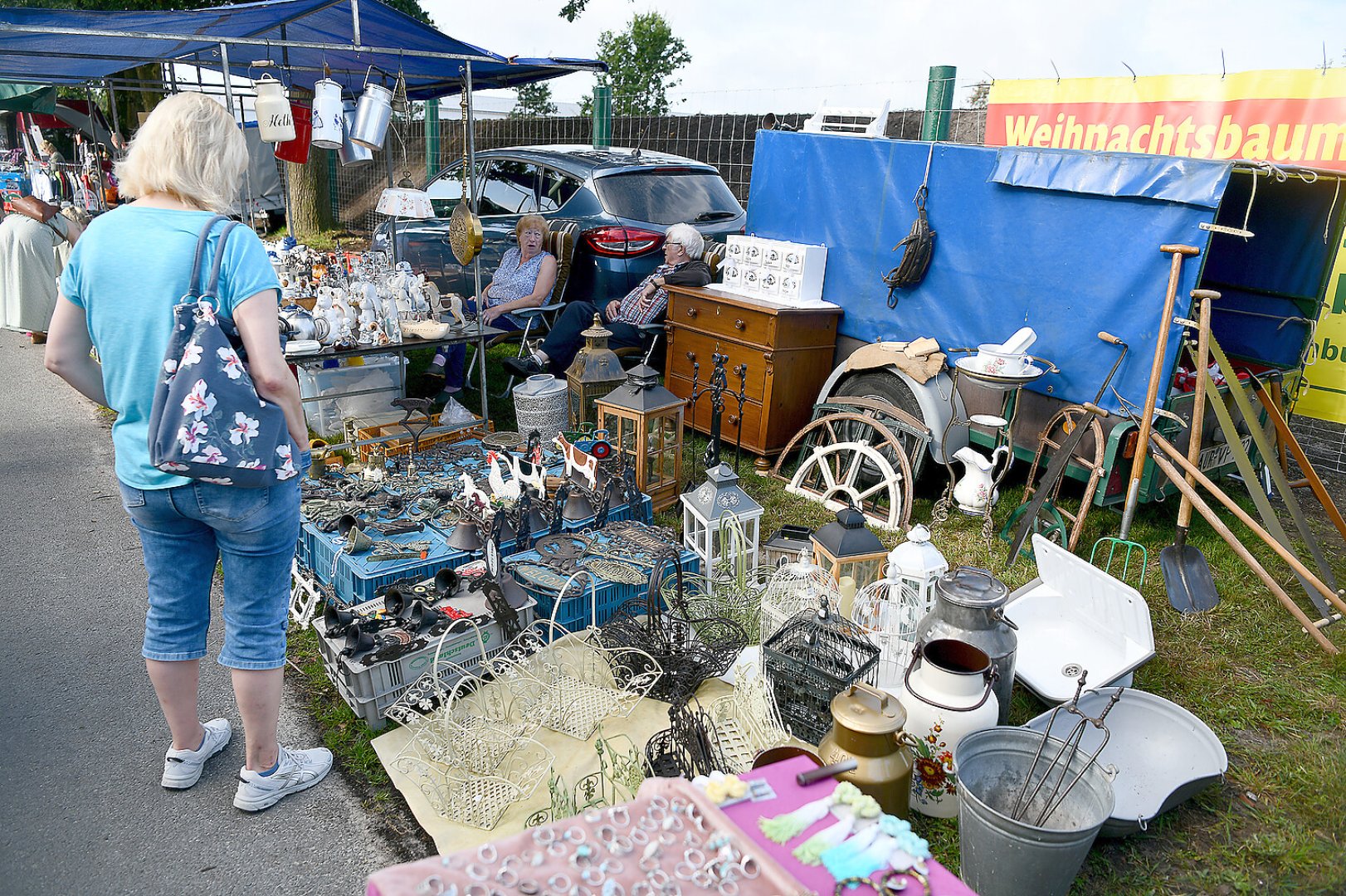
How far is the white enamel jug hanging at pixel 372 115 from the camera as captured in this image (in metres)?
5.04

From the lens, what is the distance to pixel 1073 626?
3.53m

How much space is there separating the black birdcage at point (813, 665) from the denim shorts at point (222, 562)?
165 cm

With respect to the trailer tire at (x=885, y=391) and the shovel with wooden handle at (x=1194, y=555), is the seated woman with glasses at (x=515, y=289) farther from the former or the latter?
the shovel with wooden handle at (x=1194, y=555)

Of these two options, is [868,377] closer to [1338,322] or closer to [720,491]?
[720,491]

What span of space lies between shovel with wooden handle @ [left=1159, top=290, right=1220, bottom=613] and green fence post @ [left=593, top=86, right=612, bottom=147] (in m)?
8.77

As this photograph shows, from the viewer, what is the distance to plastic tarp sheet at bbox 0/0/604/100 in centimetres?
493

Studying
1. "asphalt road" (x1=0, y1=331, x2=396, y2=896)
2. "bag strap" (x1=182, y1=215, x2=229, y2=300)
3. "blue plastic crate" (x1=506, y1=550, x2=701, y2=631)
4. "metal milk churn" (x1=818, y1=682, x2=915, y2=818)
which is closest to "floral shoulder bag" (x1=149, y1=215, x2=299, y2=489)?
"bag strap" (x1=182, y1=215, x2=229, y2=300)

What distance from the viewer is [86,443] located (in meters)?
5.98

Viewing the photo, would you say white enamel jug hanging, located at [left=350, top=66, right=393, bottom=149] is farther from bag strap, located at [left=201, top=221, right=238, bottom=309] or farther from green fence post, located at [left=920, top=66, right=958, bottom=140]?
green fence post, located at [left=920, top=66, right=958, bottom=140]

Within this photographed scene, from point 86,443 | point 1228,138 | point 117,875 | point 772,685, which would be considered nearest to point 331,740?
point 117,875

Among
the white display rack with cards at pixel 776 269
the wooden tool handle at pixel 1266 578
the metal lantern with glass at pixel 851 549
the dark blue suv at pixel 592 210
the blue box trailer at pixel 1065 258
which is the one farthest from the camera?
the dark blue suv at pixel 592 210

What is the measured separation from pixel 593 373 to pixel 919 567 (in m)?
2.67

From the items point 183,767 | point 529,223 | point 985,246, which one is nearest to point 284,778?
point 183,767

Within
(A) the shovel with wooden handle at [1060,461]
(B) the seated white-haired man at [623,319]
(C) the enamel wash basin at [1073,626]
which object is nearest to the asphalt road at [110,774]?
(C) the enamel wash basin at [1073,626]
